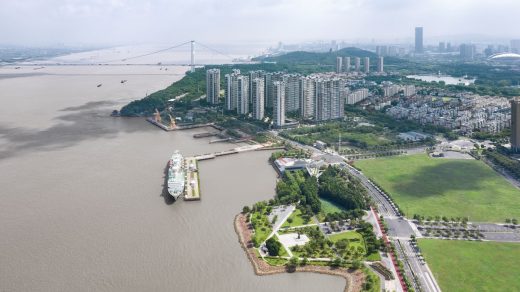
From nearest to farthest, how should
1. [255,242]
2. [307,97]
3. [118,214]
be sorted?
[255,242] → [118,214] → [307,97]

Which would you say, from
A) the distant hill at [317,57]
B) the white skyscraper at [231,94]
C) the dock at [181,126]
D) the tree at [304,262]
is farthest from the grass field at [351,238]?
the distant hill at [317,57]

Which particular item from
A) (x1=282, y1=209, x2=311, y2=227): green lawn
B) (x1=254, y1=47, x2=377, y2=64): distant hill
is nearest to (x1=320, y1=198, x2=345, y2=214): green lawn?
(x1=282, y1=209, x2=311, y2=227): green lawn

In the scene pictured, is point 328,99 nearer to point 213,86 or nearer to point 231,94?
point 231,94

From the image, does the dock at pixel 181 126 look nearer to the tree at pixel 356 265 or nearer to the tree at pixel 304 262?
the tree at pixel 304 262

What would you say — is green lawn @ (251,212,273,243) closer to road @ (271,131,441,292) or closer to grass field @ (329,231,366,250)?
grass field @ (329,231,366,250)

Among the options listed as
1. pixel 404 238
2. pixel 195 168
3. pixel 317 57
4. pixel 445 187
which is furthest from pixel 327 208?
pixel 317 57
